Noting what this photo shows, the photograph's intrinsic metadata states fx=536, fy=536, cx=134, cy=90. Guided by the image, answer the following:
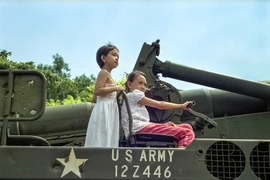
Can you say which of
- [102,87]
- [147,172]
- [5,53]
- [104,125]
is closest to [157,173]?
[147,172]

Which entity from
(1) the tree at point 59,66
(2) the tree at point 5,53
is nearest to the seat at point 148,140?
(2) the tree at point 5,53

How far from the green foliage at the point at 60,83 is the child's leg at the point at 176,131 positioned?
661 inches

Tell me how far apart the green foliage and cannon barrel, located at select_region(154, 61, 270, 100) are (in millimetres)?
14243

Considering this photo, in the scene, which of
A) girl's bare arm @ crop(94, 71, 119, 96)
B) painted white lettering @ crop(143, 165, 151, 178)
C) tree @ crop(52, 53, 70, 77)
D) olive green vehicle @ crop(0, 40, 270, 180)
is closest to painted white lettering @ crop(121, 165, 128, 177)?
olive green vehicle @ crop(0, 40, 270, 180)

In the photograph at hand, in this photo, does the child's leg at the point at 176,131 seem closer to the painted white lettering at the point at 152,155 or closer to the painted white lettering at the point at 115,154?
the painted white lettering at the point at 152,155

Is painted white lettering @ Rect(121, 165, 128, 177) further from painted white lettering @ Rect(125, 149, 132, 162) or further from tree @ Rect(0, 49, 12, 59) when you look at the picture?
tree @ Rect(0, 49, 12, 59)

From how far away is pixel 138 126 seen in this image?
15.2 ft

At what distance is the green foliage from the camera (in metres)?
26.9

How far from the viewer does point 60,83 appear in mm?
36094

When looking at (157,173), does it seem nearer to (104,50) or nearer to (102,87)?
(102,87)

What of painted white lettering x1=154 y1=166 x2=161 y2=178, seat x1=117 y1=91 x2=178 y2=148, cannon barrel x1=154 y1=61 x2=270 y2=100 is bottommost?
painted white lettering x1=154 y1=166 x2=161 y2=178

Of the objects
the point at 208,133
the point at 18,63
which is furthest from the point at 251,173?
the point at 18,63

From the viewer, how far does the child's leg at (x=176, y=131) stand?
443 cm

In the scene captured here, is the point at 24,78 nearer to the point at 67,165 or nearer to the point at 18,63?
the point at 67,165
